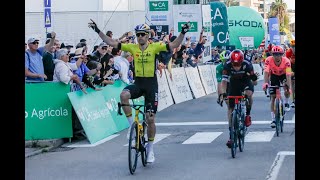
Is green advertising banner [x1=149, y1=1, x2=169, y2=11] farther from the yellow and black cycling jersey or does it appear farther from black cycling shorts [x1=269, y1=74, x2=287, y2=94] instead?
the yellow and black cycling jersey

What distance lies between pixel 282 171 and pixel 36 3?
24378mm

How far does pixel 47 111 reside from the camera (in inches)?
555

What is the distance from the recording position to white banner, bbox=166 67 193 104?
2492 cm

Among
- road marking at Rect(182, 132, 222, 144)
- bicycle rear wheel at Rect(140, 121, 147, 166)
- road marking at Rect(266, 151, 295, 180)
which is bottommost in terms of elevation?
road marking at Rect(182, 132, 222, 144)

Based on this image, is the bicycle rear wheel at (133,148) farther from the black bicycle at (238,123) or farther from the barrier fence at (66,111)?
the barrier fence at (66,111)

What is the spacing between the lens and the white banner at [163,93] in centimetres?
2282

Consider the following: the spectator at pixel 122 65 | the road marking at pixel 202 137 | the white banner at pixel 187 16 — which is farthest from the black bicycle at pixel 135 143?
the white banner at pixel 187 16

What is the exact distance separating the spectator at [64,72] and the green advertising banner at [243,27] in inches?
1242

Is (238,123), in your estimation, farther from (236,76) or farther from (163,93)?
(163,93)

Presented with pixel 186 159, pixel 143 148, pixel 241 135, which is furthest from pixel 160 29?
pixel 143 148

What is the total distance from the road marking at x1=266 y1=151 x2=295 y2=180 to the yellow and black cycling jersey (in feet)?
7.14

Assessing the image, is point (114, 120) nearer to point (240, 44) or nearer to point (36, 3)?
point (36, 3)

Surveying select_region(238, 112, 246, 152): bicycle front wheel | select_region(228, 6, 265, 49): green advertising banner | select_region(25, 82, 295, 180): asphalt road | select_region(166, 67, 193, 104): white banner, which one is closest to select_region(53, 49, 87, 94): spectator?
select_region(25, 82, 295, 180): asphalt road

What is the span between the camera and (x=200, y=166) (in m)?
10.7
